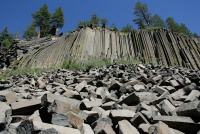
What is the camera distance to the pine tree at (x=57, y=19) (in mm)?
37031

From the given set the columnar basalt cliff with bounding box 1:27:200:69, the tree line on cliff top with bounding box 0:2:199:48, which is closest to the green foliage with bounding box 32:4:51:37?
the tree line on cliff top with bounding box 0:2:199:48

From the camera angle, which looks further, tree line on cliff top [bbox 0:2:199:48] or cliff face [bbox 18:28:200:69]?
tree line on cliff top [bbox 0:2:199:48]

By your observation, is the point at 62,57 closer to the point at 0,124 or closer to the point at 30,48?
the point at 30,48

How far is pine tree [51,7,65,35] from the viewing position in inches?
1458

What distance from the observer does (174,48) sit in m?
11.4

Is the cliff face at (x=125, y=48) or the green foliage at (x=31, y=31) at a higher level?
the green foliage at (x=31, y=31)

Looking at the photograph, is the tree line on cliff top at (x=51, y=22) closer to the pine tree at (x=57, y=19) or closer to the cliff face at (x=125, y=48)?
the pine tree at (x=57, y=19)

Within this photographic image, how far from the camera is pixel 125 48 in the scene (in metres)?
12.7

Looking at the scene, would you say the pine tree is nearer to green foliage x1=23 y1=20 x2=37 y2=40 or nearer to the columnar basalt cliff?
green foliage x1=23 y1=20 x2=37 y2=40

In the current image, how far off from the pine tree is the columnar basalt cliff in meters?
23.6

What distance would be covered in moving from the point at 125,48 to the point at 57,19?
26932mm

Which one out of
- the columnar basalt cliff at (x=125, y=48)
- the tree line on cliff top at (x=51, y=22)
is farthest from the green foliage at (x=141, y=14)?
the columnar basalt cliff at (x=125, y=48)

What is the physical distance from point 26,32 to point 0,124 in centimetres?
3993

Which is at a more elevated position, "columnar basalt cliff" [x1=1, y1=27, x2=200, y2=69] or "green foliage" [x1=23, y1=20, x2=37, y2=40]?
"green foliage" [x1=23, y1=20, x2=37, y2=40]
